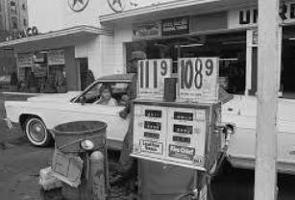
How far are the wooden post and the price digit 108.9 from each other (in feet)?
1.33

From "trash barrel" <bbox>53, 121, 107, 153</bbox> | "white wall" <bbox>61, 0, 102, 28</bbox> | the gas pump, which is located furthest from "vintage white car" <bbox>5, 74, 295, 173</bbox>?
"white wall" <bbox>61, 0, 102, 28</bbox>

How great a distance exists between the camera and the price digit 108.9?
275 centimetres

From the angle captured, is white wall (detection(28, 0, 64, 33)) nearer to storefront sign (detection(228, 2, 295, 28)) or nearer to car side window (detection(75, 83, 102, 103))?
storefront sign (detection(228, 2, 295, 28))

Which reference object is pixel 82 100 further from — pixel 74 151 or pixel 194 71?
pixel 194 71

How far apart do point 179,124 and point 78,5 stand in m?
16.0

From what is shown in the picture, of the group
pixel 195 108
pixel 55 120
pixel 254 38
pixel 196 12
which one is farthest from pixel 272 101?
pixel 196 12

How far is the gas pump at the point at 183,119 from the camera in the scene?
280cm

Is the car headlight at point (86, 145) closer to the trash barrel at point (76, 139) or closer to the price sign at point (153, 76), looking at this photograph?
the trash barrel at point (76, 139)

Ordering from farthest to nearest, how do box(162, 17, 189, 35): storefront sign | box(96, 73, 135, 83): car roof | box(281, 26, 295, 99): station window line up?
1. box(162, 17, 189, 35): storefront sign
2. box(281, 26, 295, 99): station window
3. box(96, 73, 135, 83): car roof

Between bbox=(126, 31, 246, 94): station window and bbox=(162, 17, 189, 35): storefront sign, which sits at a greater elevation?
bbox=(162, 17, 189, 35): storefront sign

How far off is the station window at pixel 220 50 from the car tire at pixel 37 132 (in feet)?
16.7

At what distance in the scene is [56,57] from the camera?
63.1 feet

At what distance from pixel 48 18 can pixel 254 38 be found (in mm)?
12260

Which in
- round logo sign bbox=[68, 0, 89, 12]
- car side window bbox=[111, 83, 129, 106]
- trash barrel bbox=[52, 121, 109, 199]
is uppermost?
round logo sign bbox=[68, 0, 89, 12]
